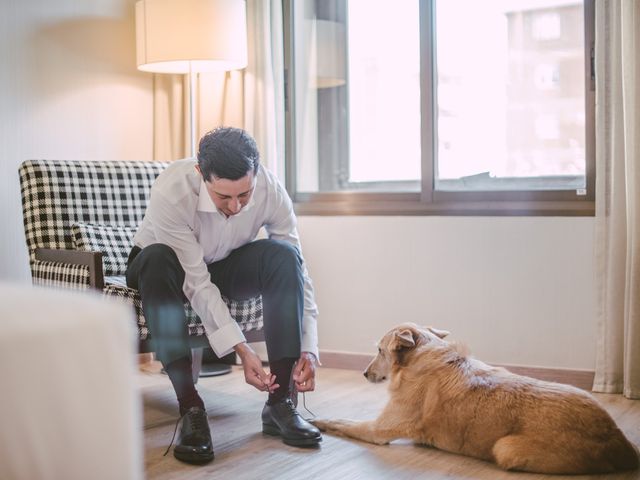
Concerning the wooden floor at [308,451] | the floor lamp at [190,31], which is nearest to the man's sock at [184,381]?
the wooden floor at [308,451]

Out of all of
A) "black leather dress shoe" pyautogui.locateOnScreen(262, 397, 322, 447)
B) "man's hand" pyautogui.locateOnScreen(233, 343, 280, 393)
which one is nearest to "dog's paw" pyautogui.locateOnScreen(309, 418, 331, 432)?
"black leather dress shoe" pyautogui.locateOnScreen(262, 397, 322, 447)

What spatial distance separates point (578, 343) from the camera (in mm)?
3021

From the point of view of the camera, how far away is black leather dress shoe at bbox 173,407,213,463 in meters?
2.13

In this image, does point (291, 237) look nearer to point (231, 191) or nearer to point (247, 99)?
point (231, 191)

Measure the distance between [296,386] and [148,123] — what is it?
184 cm

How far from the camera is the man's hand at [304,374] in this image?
7.35 ft

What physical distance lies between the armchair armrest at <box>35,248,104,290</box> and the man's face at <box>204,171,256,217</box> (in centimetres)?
50

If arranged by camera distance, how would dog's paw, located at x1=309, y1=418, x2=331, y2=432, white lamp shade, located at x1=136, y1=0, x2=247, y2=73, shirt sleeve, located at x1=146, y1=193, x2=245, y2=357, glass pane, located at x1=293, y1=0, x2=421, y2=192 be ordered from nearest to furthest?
1. shirt sleeve, located at x1=146, y1=193, x2=245, y2=357
2. dog's paw, located at x1=309, y1=418, x2=331, y2=432
3. white lamp shade, located at x1=136, y1=0, x2=247, y2=73
4. glass pane, located at x1=293, y1=0, x2=421, y2=192

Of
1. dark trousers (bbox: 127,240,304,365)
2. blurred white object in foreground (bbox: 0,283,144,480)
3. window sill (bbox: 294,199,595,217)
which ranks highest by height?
window sill (bbox: 294,199,595,217)

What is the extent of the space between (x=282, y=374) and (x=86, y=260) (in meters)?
0.72

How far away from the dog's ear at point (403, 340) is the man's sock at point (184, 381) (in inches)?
22.3

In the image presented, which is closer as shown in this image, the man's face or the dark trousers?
the man's face

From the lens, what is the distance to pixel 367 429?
7.55 ft

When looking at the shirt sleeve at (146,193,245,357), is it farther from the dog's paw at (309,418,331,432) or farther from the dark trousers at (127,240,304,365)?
the dog's paw at (309,418,331,432)
